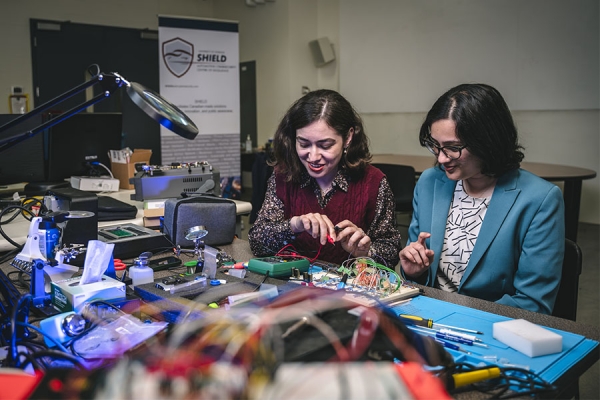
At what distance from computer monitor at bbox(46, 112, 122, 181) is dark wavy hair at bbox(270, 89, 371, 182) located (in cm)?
142

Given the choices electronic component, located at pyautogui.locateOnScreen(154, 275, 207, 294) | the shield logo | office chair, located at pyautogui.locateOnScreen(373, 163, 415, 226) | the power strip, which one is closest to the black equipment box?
the power strip

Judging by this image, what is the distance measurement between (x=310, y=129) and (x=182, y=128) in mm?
656

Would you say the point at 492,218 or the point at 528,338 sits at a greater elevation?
the point at 492,218

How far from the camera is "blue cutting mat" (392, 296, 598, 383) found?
96 cm

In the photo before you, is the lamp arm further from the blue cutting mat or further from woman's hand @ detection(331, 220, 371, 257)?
the blue cutting mat

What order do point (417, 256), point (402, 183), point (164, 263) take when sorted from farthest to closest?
point (402, 183), point (164, 263), point (417, 256)

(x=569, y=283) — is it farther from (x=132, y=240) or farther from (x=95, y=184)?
(x=95, y=184)

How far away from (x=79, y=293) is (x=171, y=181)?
137 centimetres

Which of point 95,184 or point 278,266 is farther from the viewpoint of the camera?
point 95,184

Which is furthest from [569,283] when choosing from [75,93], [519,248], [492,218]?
[75,93]

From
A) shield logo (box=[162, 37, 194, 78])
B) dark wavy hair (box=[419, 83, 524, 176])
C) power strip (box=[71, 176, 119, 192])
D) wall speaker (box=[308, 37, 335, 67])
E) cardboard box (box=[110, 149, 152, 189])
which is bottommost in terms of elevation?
power strip (box=[71, 176, 119, 192])

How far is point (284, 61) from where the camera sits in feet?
24.2

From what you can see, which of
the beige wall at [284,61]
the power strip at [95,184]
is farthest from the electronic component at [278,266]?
the beige wall at [284,61]

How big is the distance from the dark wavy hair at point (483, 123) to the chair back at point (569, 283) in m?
0.30
